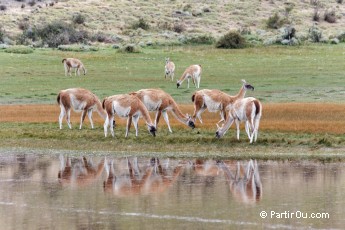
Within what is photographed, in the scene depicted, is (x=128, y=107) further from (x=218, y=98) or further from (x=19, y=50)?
(x=19, y=50)

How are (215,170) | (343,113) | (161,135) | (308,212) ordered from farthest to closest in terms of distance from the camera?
(343,113) < (161,135) < (215,170) < (308,212)

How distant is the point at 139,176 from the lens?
59.2 feet

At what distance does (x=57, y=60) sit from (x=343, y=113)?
2344 cm

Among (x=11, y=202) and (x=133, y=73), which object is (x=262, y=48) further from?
(x=11, y=202)

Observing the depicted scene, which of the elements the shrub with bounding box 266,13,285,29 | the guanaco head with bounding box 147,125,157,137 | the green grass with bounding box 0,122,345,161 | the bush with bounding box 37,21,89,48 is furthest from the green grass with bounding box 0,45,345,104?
the shrub with bounding box 266,13,285,29

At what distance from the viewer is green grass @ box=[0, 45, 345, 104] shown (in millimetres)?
35362

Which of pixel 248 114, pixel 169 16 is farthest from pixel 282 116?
pixel 169 16

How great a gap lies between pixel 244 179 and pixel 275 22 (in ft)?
178

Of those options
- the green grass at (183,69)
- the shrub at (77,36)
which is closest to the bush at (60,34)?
the shrub at (77,36)

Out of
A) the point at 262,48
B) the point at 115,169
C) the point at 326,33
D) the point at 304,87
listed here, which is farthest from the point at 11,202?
the point at 326,33

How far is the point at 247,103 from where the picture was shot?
2125 centimetres

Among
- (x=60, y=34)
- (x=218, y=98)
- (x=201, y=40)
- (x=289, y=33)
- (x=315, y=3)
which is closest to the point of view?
(x=218, y=98)

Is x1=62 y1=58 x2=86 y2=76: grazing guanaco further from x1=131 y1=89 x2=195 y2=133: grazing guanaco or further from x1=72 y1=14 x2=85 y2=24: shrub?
x1=72 y1=14 x2=85 y2=24: shrub

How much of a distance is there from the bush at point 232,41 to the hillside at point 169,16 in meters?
7.47
